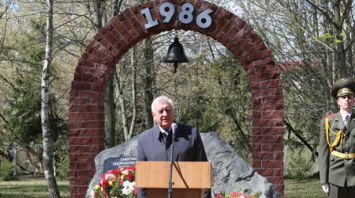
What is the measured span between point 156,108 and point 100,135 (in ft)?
14.9

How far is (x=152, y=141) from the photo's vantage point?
480 centimetres

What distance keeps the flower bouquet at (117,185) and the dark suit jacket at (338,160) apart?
2.10 metres

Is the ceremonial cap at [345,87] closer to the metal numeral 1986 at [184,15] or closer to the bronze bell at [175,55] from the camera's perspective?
the metal numeral 1986 at [184,15]

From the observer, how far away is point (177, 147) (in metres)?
4.69

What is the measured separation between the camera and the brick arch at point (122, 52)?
8.70 meters

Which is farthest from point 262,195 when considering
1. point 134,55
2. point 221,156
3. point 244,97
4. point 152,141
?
point 244,97

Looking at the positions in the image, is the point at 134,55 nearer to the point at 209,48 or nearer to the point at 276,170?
the point at 209,48

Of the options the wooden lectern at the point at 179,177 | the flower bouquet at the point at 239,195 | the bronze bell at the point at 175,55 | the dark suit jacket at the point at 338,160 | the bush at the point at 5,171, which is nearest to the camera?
the wooden lectern at the point at 179,177

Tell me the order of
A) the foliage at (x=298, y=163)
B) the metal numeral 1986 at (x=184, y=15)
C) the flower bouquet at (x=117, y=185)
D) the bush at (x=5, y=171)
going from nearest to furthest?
the flower bouquet at (x=117, y=185)
the metal numeral 1986 at (x=184, y=15)
the foliage at (x=298, y=163)
the bush at (x=5, y=171)

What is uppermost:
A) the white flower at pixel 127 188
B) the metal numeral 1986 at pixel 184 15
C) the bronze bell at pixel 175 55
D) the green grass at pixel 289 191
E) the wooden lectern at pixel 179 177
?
the metal numeral 1986 at pixel 184 15

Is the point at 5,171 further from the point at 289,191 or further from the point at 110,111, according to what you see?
the point at 289,191

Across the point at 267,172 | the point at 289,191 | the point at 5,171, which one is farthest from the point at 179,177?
the point at 5,171

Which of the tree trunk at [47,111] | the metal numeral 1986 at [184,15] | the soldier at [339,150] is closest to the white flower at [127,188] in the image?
the soldier at [339,150]

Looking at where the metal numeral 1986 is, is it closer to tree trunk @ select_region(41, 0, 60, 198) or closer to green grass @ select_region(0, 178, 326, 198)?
tree trunk @ select_region(41, 0, 60, 198)
